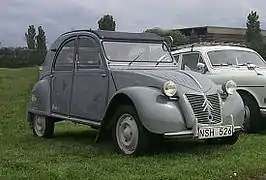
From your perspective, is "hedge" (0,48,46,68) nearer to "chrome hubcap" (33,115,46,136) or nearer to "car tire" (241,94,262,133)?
"chrome hubcap" (33,115,46,136)

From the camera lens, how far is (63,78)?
991 cm

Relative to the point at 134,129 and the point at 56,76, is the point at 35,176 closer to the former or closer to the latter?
the point at 134,129

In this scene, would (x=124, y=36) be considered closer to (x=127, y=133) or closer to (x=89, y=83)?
(x=89, y=83)

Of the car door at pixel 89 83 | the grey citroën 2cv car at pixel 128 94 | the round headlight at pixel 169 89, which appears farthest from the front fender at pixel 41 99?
the round headlight at pixel 169 89

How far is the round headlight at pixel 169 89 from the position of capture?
7.68 meters

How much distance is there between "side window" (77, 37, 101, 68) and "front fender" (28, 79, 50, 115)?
114cm

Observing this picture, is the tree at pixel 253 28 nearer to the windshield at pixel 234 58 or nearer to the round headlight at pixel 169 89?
the windshield at pixel 234 58

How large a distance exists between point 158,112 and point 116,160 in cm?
84

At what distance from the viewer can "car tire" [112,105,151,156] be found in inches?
304

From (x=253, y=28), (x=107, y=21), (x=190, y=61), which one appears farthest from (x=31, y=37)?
(x=190, y=61)

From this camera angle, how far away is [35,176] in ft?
21.8

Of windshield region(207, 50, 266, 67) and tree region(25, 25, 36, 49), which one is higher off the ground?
tree region(25, 25, 36, 49)

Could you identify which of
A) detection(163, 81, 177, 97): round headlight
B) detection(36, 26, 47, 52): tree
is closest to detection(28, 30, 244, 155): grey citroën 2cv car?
detection(163, 81, 177, 97): round headlight

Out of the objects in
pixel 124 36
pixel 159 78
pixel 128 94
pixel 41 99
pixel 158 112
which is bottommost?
pixel 41 99
